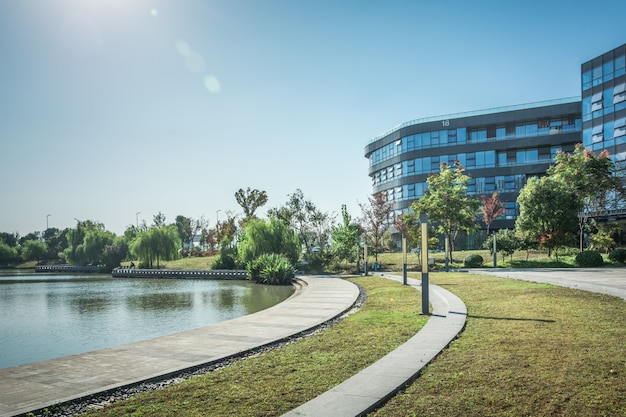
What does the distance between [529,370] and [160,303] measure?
1861 centimetres

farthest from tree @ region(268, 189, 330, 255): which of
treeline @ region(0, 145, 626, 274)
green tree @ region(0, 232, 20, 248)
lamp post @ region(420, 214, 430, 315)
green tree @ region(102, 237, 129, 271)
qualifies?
green tree @ region(0, 232, 20, 248)

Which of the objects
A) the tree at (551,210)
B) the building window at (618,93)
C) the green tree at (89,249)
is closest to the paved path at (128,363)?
the tree at (551,210)

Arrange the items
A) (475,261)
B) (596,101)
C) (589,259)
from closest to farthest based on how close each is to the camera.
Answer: (589,259), (475,261), (596,101)

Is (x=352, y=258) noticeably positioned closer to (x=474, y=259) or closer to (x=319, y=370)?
(x=474, y=259)

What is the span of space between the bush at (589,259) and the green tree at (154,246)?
40.6 meters

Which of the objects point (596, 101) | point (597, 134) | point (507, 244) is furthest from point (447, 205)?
point (596, 101)

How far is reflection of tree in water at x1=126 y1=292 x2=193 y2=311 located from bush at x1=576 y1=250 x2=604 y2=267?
25668 mm

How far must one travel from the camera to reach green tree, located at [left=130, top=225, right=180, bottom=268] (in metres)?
52.8

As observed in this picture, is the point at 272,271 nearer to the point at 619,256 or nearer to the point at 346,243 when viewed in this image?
the point at 346,243

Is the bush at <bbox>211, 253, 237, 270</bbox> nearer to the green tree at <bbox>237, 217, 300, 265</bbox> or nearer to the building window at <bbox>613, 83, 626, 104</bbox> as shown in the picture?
the green tree at <bbox>237, 217, 300, 265</bbox>

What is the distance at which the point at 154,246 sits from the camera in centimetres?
5325

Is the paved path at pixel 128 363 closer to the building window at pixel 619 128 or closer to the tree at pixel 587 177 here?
the tree at pixel 587 177

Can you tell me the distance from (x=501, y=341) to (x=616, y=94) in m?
49.2

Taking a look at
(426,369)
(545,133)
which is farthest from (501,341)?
(545,133)
